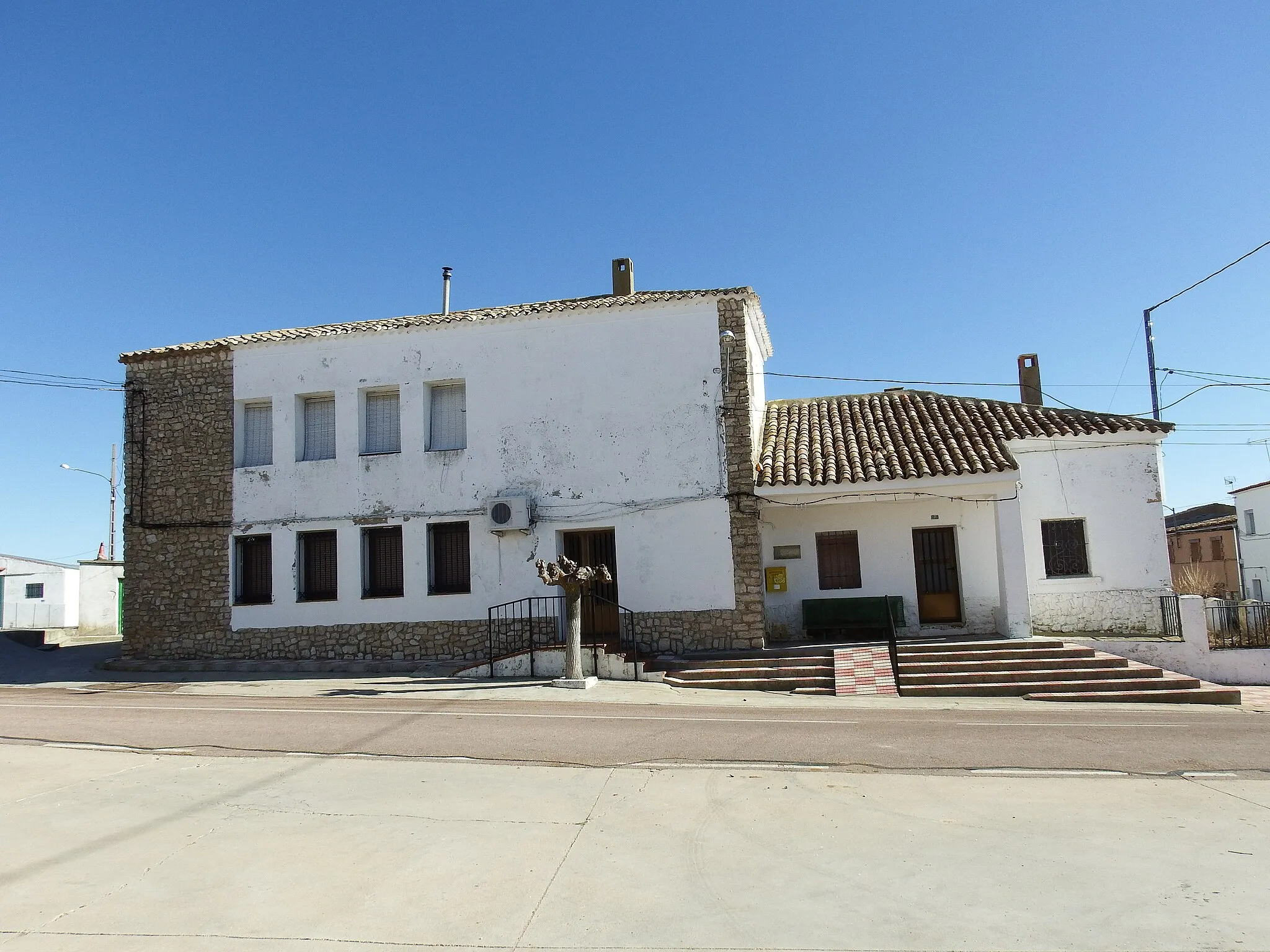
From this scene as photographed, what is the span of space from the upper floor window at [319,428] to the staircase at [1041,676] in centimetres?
1258

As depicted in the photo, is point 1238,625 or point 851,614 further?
point 851,614

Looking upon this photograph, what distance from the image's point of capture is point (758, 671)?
15188 millimetres

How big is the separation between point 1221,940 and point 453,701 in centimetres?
1056

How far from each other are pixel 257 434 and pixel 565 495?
7333 millimetres

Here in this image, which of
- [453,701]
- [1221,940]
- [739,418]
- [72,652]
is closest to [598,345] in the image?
[739,418]

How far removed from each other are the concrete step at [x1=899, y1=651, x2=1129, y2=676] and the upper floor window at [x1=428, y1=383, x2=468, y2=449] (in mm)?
10001

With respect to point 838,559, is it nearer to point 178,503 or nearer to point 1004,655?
point 1004,655

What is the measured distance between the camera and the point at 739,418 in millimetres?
17094

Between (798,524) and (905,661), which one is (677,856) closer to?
(905,661)

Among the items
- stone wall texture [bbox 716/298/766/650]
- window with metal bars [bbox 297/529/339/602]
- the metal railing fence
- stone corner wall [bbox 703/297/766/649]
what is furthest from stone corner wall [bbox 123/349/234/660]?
the metal railing fence

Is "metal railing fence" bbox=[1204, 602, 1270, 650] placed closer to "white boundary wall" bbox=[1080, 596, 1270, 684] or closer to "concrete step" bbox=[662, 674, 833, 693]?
"white boundary wall" bbox=[1080, 596, 1270, 684]

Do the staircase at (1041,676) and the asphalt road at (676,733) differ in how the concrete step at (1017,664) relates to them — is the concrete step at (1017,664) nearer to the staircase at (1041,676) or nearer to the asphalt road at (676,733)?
the staircase at (1041,676)

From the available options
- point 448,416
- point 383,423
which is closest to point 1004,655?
point 448,416

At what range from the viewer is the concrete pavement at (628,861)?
4.62 m
